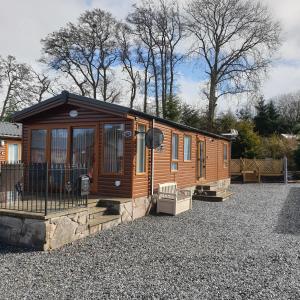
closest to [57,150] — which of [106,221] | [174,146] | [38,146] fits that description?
[38,146]

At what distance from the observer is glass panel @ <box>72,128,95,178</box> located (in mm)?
9469

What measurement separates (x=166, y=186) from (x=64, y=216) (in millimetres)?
4682

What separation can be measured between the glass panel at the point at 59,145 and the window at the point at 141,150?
200cm

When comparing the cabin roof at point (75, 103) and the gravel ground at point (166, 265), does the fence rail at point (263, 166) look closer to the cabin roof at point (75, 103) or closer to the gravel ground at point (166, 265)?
the cabin roof at point (75, 103)

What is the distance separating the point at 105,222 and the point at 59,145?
126 inches

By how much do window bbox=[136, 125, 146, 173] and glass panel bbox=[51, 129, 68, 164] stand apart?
2.00 metres

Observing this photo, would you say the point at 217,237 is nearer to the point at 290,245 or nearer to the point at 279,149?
the point at 290,245

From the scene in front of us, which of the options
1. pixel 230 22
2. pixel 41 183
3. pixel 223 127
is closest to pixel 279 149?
pixel 223 127

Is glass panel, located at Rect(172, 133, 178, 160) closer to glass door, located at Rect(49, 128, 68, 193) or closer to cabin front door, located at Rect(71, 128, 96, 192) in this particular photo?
cabin front door, located at Rect(71, 128, 96, 192)

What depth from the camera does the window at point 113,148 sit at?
9.10 m

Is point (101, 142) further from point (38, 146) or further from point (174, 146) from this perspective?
point (174, 146)

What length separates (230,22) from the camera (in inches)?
1041

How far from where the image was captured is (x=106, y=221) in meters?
7.65

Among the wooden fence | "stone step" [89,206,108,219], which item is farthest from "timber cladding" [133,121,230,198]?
the wooden fence
